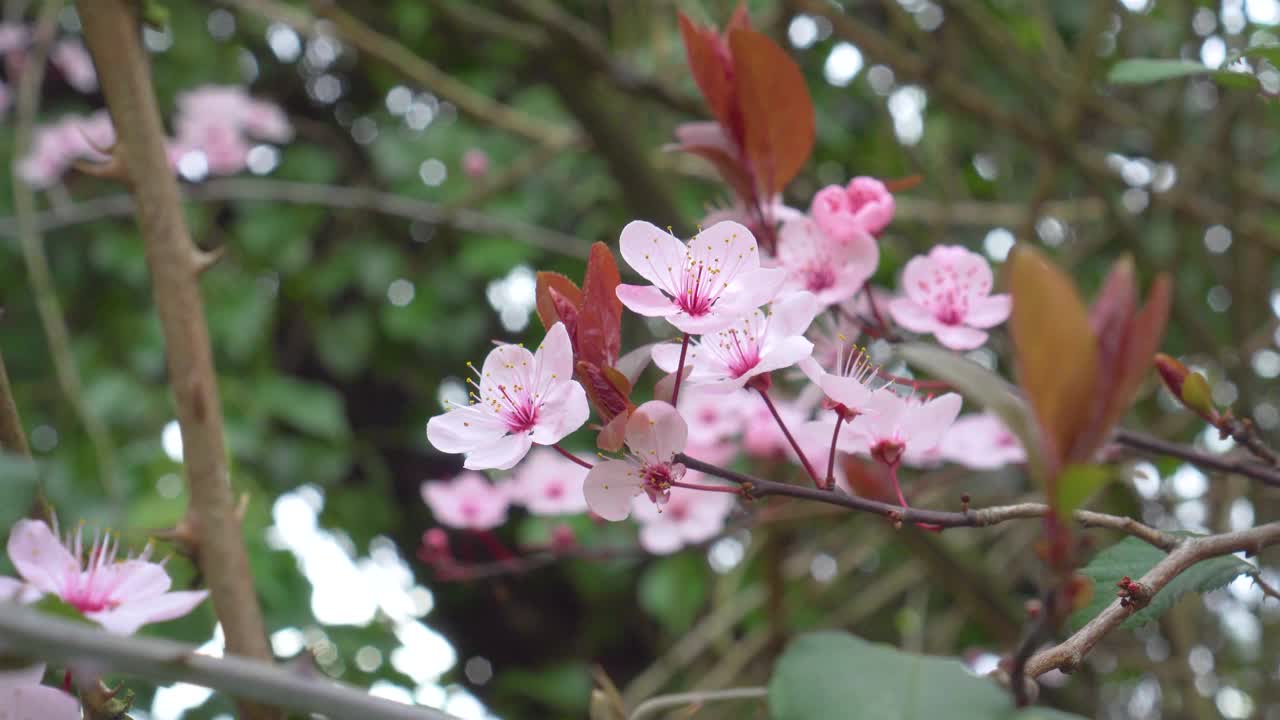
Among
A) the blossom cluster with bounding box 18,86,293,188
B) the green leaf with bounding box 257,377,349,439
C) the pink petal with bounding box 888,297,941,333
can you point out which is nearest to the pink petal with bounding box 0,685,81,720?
the pink petal with bounding box 888,297,941,333

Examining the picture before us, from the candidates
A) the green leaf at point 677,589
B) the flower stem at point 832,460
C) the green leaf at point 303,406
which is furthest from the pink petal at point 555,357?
the green leaf at point 303,406

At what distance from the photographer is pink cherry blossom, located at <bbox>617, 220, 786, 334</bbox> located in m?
0.48

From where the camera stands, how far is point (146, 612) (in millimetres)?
460

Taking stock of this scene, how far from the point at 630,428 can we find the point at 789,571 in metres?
1.18

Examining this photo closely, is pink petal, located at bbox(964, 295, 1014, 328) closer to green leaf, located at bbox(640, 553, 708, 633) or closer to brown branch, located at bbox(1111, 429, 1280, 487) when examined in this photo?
brown branch, located at bbox(1111, 429, 1280, 487)

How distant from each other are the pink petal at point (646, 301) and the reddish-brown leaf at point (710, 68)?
0.17 meters

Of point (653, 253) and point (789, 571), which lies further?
point (789, 571)

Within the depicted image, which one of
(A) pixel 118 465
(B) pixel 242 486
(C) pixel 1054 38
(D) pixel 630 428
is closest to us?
(D) pixel 630 428

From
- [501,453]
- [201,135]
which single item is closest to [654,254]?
[501,453]

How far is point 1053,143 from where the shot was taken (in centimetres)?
125

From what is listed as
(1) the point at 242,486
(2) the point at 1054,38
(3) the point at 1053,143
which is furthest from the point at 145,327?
(2) the point at 1054,38

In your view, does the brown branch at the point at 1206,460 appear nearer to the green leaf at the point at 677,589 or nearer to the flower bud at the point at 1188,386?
the flower bud at the point at 1188,386

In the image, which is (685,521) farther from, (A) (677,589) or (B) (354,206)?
(B) (354,206)

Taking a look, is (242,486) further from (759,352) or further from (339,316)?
(759,352)
